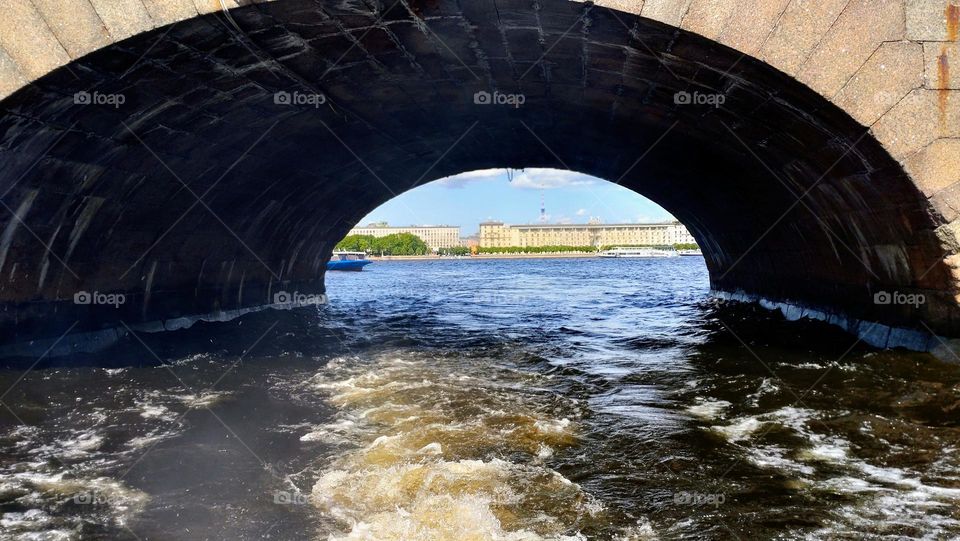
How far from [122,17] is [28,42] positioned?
3.61 ft

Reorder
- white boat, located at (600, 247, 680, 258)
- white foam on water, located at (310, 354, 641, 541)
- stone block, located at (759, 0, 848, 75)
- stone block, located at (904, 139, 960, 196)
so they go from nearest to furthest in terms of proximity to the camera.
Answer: white foam on water, located at (310, 354, 641, 541) < stone block, located at (759, 0, 848, 75) < stone block, located at (904, 139, 960, 196) < white boat, located at (600, 247, 680, 258)

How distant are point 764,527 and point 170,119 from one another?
9.30 m

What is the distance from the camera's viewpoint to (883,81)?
7.24m

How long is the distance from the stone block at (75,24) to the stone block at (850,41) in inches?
295

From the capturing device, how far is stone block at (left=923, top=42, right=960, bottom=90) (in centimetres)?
727

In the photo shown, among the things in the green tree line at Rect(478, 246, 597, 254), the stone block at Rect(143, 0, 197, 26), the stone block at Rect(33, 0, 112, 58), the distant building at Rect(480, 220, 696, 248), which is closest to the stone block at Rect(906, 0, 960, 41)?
the stone block at Rect(143, 0, 197, 26)

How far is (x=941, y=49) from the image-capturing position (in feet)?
23.9

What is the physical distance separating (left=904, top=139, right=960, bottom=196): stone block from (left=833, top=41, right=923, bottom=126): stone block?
A: 2.17 feet

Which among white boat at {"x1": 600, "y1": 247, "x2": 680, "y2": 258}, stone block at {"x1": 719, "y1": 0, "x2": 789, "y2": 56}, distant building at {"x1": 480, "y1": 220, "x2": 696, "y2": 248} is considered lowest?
white boat at {"x1": 600, "y1": 247, "x2": 680, "y2": 258}

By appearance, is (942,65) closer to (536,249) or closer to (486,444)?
(486,444)

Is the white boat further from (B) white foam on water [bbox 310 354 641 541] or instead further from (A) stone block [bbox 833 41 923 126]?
(A) stone block [bbox 833 41 923 126]

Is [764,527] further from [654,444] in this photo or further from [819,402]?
[819,402]

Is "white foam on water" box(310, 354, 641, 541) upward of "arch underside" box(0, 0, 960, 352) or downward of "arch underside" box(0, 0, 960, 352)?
downward

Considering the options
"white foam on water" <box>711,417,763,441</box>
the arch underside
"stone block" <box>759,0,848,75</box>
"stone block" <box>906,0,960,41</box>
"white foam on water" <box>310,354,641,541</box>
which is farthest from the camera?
the arch underside
